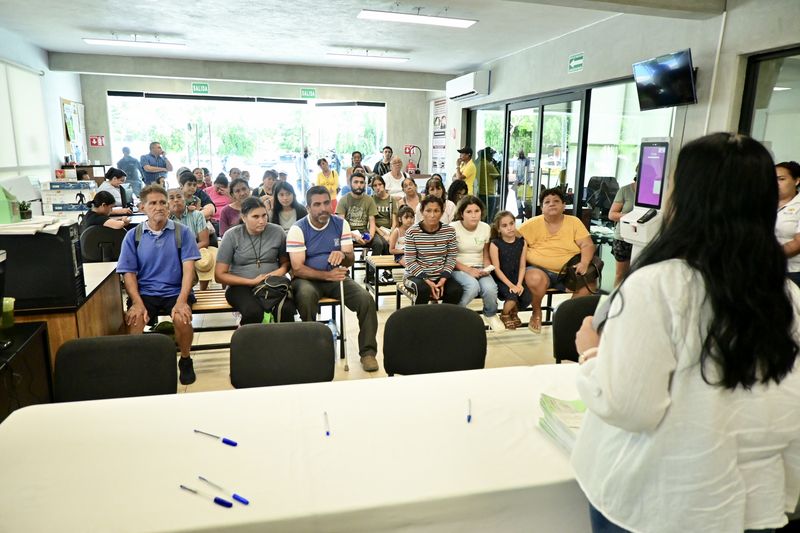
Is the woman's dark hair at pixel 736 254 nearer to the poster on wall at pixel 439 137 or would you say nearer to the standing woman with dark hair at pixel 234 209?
the standing woman with dark hair at pixel 234 209

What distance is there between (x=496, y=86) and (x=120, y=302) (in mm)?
6101

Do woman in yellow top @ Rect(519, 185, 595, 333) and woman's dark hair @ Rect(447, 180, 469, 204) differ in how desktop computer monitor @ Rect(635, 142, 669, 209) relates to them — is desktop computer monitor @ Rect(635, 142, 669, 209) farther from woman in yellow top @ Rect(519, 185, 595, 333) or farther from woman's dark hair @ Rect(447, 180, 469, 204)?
woman's dark hair @ Rect(447, 180, 469, 204)

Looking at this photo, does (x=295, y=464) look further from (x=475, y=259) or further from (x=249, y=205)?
(x=475, y=259)

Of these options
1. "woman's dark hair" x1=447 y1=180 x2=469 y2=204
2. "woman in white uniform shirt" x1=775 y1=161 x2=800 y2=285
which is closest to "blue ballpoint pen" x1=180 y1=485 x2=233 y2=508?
"woman in white uniform shirt" x1=775 y1=161 x2=800 y2=285

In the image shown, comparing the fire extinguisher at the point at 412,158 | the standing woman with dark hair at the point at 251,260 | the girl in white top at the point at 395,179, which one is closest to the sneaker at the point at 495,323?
the standing woman with dark hair at the point at 251,260

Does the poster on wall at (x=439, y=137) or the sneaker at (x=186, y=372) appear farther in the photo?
the poster on wall at (x=439, y=137)

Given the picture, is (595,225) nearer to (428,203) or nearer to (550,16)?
(550,16)

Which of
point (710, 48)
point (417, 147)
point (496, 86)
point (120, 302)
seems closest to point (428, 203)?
point (120, 302)

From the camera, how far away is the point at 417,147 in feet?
37.3

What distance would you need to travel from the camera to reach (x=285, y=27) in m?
6.20

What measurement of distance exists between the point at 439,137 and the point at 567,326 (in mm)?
8411

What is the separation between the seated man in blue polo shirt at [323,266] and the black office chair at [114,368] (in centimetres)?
165

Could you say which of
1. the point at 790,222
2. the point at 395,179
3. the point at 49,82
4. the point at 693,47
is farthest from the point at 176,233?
the point at 49,82

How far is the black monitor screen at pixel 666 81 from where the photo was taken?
14.1ft
